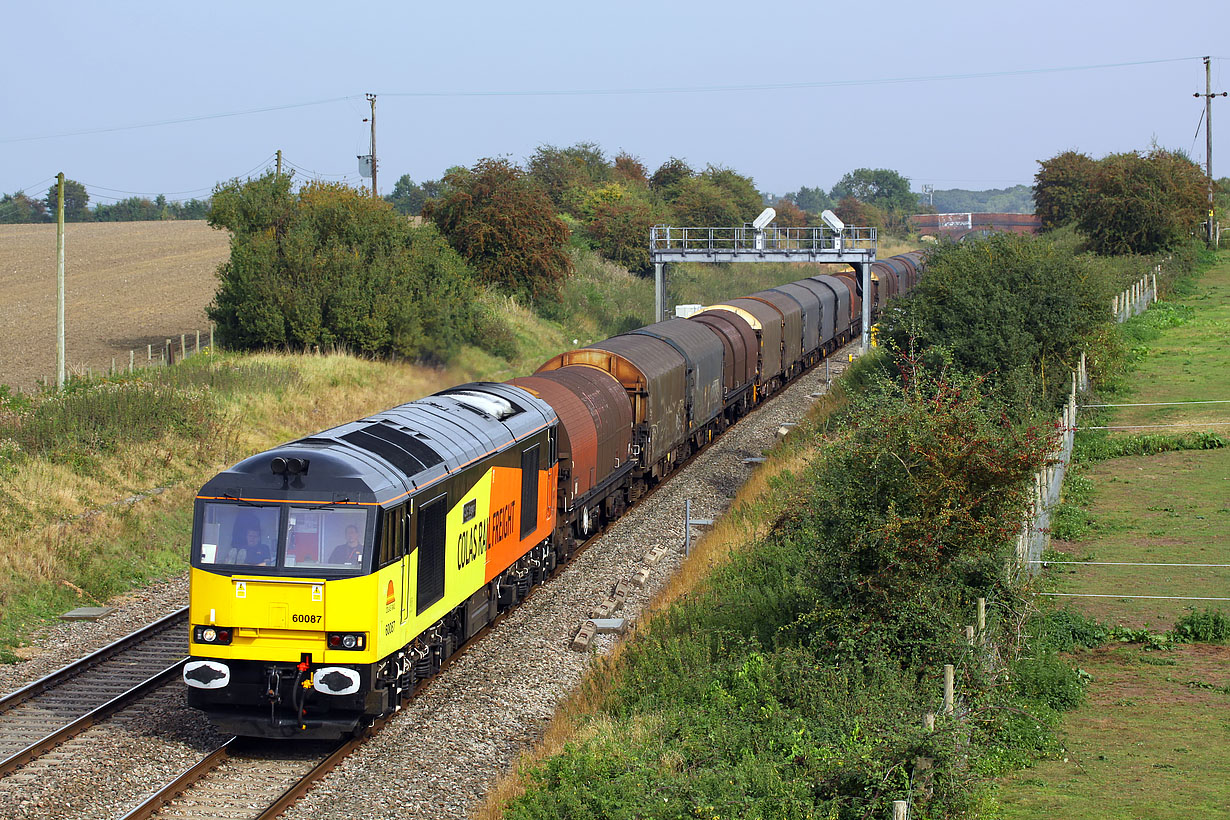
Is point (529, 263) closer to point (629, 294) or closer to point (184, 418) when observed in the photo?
point (629, 294)

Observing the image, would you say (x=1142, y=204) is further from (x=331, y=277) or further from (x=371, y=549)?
(x=371, y=549)

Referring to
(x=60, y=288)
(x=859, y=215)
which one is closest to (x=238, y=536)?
(x=60, y=288)

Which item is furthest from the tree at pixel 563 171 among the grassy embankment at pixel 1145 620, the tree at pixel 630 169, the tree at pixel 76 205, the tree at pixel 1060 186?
the tree at pixel 76 205

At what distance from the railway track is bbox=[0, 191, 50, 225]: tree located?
145m

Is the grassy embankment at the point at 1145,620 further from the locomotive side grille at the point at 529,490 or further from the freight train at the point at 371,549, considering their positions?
the locomotive side grille at the point at 529,490

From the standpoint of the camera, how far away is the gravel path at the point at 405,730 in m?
11.5

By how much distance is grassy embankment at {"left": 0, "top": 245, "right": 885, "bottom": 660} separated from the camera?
18984mm

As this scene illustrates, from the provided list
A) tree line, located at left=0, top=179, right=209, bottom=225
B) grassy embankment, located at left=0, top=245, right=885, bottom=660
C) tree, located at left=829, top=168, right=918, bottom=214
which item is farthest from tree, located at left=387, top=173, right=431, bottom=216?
grassy embankment, located at left=0, top=245, right=885, bottom=660

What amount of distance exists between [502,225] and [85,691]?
3679cm

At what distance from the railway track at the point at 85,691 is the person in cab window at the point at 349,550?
3.78 m

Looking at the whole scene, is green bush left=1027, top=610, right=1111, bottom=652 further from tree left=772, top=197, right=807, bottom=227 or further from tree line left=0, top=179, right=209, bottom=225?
tree line left=0, top=179, right=209, bottom=225

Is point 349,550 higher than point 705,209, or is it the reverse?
point 705,209

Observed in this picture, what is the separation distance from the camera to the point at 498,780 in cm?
1207

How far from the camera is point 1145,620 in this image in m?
15.3
